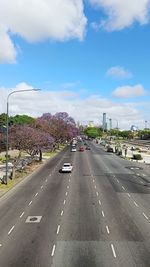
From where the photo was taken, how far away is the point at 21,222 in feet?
84.4

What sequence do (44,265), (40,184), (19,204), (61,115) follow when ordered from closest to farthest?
(44,265), (19,204), (40,184), (61,115)

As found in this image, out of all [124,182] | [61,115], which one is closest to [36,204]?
[124,182]

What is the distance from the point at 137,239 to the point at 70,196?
48.5 ft

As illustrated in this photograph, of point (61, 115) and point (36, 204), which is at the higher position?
point (61, 115)

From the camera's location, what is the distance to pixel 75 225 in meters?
24.8

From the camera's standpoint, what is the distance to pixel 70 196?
35875mm

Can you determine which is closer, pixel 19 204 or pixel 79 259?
pixel 79 259

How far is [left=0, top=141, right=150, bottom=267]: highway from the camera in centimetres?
1839

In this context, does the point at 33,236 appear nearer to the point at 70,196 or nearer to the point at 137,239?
the point at 137,239

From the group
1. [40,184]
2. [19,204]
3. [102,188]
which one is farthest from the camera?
[40,184]

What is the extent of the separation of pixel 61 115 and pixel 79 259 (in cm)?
11658

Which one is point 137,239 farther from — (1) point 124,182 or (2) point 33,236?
(1) point 124,182

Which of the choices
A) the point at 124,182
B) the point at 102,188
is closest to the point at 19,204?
the point at 102,188

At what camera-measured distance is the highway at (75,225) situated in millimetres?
18391
